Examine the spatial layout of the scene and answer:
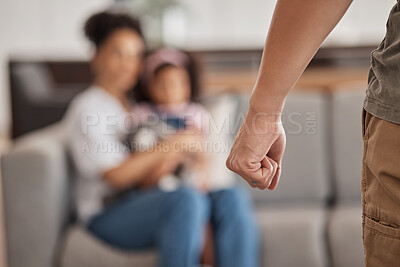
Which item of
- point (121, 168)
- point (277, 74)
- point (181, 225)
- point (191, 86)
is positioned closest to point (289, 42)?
point (277, 74)

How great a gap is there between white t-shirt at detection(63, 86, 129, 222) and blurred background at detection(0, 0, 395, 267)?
218mm

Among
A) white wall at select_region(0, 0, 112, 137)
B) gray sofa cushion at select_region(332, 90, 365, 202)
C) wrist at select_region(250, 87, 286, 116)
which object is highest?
white wall at select_region(0, 0, 112, 137)

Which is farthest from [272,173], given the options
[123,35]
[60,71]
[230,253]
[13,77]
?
[60,71]

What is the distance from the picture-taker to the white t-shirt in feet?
7.03

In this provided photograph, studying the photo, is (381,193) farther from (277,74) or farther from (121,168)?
(121,168)

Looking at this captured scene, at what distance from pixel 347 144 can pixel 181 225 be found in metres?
0.75

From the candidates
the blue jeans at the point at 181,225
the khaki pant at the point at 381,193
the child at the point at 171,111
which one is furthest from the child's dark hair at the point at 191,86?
the khaki pant at the point at 381,193

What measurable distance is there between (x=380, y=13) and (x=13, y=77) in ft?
13.9

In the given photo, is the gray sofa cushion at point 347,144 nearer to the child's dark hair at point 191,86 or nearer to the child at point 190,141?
the child at point 190,141

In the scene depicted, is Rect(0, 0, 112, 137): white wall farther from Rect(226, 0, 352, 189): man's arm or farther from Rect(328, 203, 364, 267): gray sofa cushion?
Rect(226, 0, 352, 189): man's arm

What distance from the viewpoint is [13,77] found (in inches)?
162

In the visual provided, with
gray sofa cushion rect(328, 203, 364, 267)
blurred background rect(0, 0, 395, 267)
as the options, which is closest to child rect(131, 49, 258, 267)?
blurred background rect(0, 0, 395, 267)

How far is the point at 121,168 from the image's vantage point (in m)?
2.12

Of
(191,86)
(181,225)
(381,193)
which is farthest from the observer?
(191,86)
